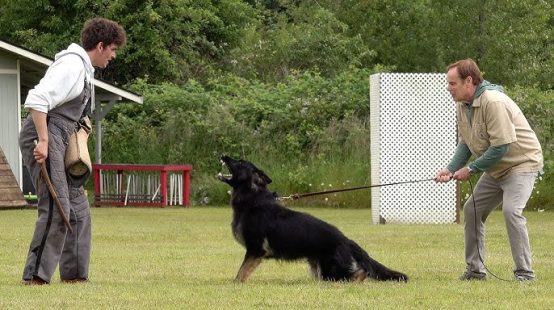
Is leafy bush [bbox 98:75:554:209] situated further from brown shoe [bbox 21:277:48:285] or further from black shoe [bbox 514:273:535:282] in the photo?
brown shoe [bbox 21:277:48:285]

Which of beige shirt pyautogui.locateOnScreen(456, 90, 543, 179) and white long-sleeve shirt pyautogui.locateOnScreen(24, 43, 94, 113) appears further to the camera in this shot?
beige shirt pyautogui.locateOnScreen(456, 90, 543, 179)

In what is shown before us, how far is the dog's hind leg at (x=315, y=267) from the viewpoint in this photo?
9.57m

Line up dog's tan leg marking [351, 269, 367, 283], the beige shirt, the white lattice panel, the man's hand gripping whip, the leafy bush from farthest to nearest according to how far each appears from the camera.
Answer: the leafy bush < the white lattice panel < dog's tan leg marking [351, 269, 367, 283] < the beige shirt < the man's hand gripping whip

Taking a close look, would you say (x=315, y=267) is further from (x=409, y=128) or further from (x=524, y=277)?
(x=409, y=128)

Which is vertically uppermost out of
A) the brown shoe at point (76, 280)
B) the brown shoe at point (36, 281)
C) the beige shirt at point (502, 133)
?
the beige shirt at point (502, 133)

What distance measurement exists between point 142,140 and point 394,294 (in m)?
19.4

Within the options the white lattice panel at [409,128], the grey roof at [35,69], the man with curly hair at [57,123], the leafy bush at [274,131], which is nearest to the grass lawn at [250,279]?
the man with curly hair at [57,123]

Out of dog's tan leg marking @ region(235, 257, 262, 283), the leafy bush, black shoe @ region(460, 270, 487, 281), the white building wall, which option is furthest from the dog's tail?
the white building wall

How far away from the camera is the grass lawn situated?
8.09 metres

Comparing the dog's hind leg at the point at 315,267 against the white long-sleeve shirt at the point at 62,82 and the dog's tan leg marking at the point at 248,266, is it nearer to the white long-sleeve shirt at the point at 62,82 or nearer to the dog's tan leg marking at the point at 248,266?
the dog's tan leg marking at the point at 248,266

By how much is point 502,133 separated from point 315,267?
5.82 feet

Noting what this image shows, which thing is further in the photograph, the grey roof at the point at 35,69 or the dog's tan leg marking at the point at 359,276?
the grey roof at the point at 35,69

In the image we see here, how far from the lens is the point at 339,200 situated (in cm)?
2444

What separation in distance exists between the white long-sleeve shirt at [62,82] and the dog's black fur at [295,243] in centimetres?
161
